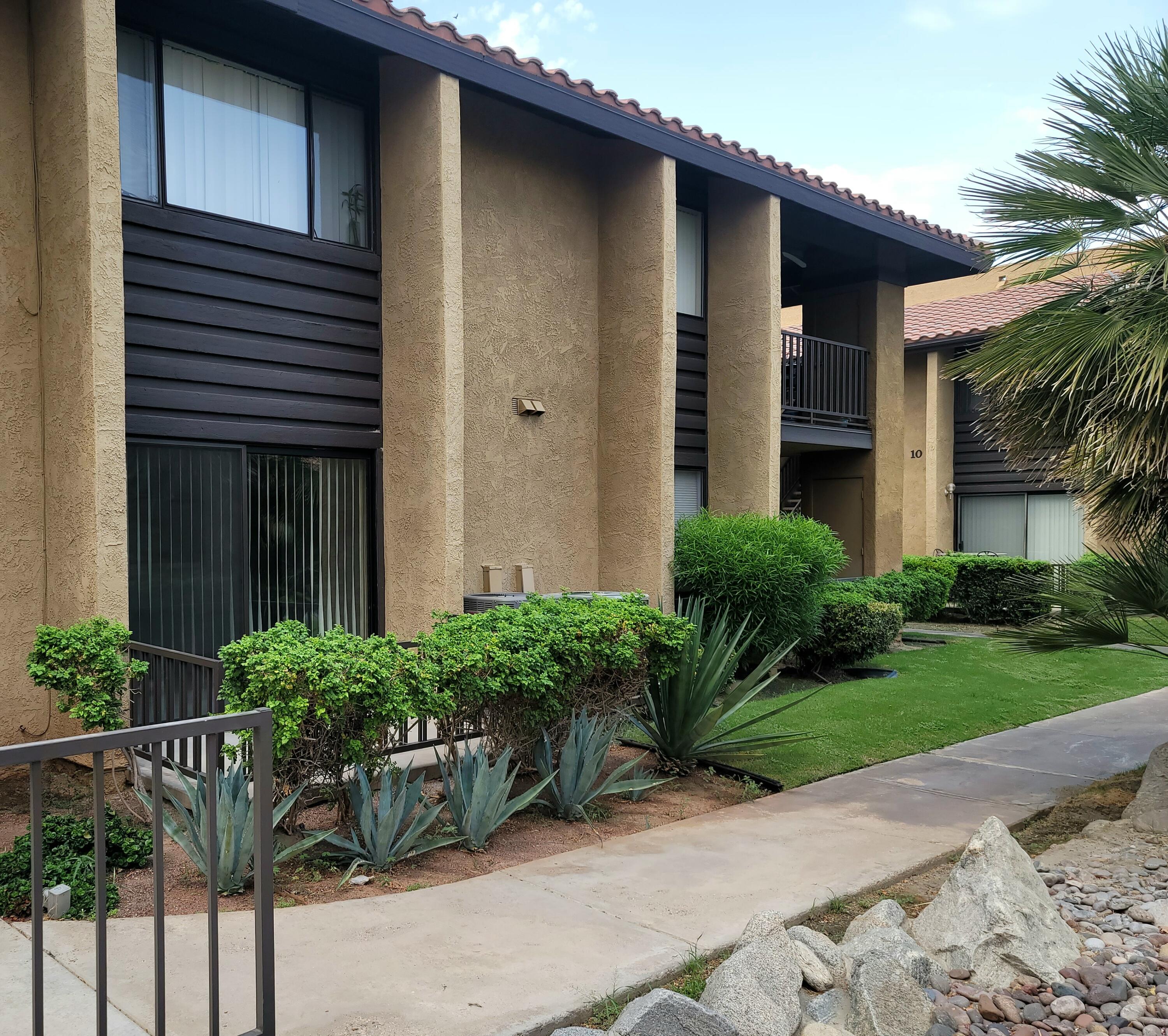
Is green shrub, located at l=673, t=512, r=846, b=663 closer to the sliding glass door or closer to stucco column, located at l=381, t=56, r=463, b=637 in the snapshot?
stucco column, located at l=381, t=56, r=463, b=637

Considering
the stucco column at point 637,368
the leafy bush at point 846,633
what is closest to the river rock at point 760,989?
the stucco column at point 637,368

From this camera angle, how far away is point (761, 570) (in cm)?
1098

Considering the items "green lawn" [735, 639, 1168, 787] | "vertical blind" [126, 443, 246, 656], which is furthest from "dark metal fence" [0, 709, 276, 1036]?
"vertical blind" [126, 443, 246, 656]

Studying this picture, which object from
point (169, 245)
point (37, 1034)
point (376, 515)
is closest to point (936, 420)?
point (376, 515)

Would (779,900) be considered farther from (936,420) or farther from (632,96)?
(936,420)

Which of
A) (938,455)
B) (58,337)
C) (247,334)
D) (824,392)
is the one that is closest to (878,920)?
(58,337)

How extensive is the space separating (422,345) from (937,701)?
6.39 meters

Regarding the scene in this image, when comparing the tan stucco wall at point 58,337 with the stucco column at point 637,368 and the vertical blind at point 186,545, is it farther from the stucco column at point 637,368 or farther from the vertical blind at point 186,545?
the stucco column at point 637,368

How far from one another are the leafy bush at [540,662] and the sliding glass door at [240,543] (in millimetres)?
2627

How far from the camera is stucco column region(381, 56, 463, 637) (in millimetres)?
9047

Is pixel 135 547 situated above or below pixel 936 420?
below

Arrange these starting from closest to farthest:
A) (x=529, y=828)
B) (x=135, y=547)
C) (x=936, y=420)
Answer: (x=529, y=828) → (x=135, y=547) → (x=936, y=420)

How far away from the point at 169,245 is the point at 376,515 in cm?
294

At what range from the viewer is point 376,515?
9547mm
